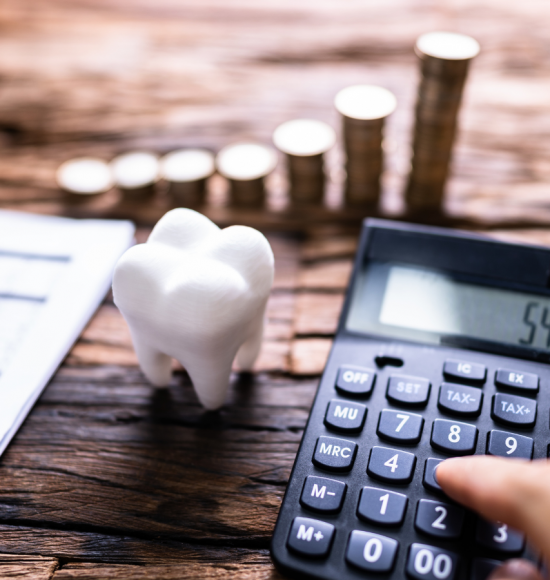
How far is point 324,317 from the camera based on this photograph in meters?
0.42

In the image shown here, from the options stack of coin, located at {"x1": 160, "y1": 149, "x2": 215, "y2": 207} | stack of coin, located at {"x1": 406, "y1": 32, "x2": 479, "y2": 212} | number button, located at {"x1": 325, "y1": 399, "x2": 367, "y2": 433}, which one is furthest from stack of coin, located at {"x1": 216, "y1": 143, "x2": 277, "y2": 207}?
number button, located at {"x1": 325, "y1": 399, "x2": 367, "y2": 433}

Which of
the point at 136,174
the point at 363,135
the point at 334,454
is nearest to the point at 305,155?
the point at 363,135

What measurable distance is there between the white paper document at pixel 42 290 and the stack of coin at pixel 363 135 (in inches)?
7.5

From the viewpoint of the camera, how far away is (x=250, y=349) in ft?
1.19

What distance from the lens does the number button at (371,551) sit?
27 cm

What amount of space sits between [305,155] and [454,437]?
26 cm

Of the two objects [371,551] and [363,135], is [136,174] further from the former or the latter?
[371,551]

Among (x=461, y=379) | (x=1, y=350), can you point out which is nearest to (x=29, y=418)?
(x=1, y=350)

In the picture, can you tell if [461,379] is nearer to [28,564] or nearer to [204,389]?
[204,389]

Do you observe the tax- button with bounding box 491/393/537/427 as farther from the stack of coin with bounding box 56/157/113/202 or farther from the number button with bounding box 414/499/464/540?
the stack of coin with bounding box 56/157/113/202

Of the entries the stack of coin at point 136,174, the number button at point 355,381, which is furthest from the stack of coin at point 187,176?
the number button at point 355,381

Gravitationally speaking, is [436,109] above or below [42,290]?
above

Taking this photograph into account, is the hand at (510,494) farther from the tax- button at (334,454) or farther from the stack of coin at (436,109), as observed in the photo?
the stack of coin at (436,109)

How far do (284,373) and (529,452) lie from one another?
6.0 inches
